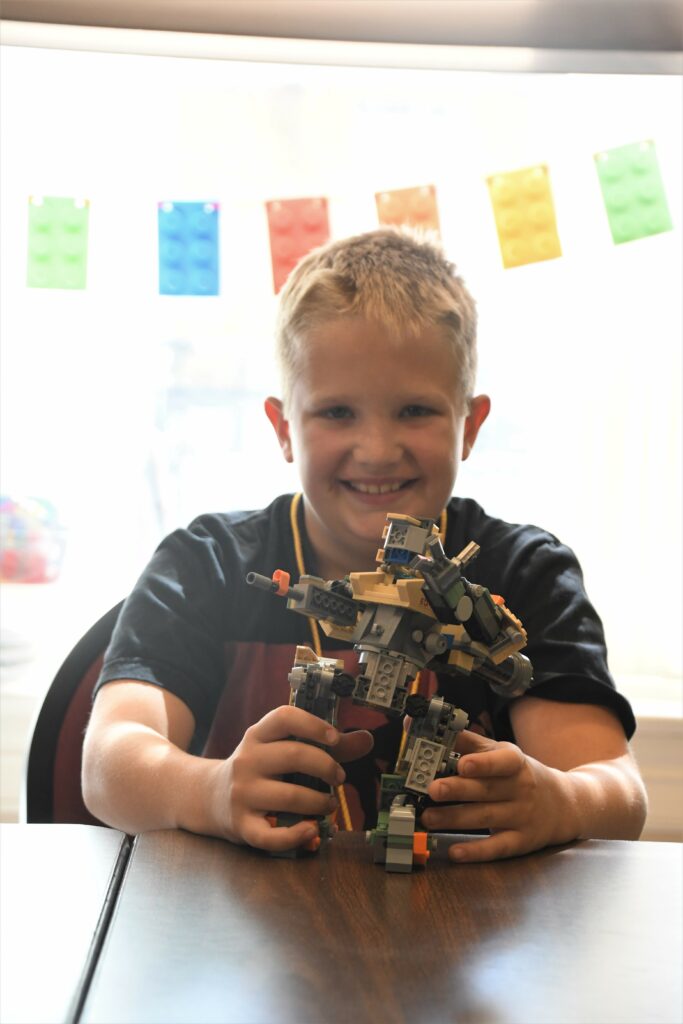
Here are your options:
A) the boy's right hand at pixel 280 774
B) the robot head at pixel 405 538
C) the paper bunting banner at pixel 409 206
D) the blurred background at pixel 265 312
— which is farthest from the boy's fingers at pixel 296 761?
the paper bunting banner at pixel 409 206

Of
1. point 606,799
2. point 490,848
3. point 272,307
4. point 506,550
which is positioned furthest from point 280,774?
point 272,307

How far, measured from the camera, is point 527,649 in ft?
2.51

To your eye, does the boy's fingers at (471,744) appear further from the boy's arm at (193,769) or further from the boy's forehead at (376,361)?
the boy's forehead at (376,361)

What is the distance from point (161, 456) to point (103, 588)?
0.18m

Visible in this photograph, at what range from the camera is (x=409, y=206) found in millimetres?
1288

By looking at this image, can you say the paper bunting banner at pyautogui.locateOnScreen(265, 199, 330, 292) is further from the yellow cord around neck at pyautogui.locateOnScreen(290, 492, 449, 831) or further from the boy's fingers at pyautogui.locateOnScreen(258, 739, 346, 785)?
the boy's fingers at pyautogui.locateOnScreen(258, 739, 346, 785)

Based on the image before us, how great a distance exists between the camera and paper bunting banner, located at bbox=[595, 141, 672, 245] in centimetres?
126

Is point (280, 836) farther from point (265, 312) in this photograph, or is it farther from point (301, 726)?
point (265, 312)

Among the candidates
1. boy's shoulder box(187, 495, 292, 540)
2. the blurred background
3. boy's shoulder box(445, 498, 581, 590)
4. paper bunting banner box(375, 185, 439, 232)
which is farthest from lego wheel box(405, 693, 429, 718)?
paper bunting banner box(375, 185, 439, 232)

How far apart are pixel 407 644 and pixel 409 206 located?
0.84 meters

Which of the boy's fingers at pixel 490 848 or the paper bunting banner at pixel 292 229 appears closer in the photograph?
the boy's fingers at pixel 490 848

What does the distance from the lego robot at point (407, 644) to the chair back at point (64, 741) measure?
0.35m

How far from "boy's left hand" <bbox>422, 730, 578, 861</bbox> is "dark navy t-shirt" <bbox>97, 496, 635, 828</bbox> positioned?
113mm

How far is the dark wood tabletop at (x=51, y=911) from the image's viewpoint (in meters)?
0.41
